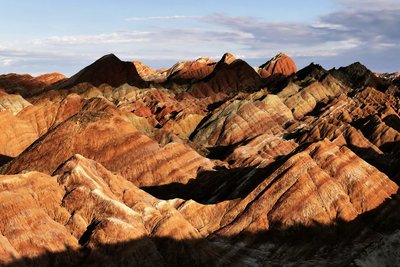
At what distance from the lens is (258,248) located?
77562 mm

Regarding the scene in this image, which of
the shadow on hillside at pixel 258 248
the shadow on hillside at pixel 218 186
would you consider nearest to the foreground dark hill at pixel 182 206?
the shadow on hillside at pixel 258 248

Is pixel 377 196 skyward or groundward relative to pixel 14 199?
groundward

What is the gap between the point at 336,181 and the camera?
86375 millimetres

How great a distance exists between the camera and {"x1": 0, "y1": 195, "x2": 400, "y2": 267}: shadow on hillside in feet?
206

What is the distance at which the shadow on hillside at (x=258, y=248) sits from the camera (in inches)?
2474

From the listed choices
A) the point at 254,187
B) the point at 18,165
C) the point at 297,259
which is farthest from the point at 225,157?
the point at 297,259

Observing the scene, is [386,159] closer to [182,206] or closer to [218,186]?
[218,186]

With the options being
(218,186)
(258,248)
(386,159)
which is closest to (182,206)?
(258,248)

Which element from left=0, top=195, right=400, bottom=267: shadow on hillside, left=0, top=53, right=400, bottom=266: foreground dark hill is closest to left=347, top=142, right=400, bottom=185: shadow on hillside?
left=0, top=53, right=400, bottom=266: foreground dark hill

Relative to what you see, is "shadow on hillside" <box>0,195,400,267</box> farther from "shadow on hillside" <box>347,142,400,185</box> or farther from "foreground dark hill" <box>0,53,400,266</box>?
"shadow on hillside" <box>347,142,400,185</box>

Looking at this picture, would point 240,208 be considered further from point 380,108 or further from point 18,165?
point 380,108

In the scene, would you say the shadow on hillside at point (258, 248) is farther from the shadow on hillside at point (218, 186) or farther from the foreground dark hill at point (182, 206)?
the shadow on hillside at point (218, 186)

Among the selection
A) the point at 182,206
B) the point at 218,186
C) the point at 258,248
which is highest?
the point at 182,206

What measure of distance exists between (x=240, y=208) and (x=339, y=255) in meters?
13.4
